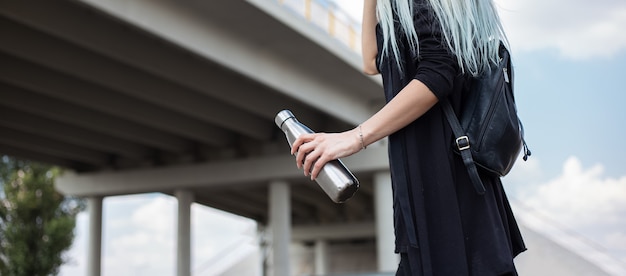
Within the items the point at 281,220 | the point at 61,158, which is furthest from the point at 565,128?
the point at 61,158

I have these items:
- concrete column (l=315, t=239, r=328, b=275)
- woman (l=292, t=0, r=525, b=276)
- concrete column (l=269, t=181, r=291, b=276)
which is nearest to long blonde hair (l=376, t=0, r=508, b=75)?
woman (l=292, t=0, r=525, b=276)

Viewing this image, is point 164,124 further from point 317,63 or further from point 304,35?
point 304,35

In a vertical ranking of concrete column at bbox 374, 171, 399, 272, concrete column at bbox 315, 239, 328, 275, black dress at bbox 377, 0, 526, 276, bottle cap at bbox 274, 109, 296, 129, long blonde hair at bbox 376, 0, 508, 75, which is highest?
concrete column at bbox 315, 239, 328, 275

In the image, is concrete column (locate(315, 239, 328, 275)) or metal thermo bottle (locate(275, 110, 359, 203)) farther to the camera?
concrete column (locate(315, 239, 328, 275))

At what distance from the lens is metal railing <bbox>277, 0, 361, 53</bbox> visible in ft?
65.7

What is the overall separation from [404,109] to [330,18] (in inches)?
798

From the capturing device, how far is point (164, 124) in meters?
25.4

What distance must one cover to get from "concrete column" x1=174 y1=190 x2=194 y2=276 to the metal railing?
1216cm

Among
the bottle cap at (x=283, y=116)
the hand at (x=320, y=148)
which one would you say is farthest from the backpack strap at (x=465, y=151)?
the bottle cap at (x=283, y=116)

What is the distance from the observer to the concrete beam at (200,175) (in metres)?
28.2

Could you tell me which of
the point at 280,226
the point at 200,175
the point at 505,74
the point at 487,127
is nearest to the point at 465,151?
the point at 487,127

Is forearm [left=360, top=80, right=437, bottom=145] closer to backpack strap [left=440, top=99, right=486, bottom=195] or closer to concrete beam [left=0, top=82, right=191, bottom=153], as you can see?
backpack strap [left=440, top=99, right=486, bottom=195]

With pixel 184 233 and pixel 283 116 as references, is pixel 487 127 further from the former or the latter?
pixel 184 233

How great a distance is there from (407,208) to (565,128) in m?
2.58
